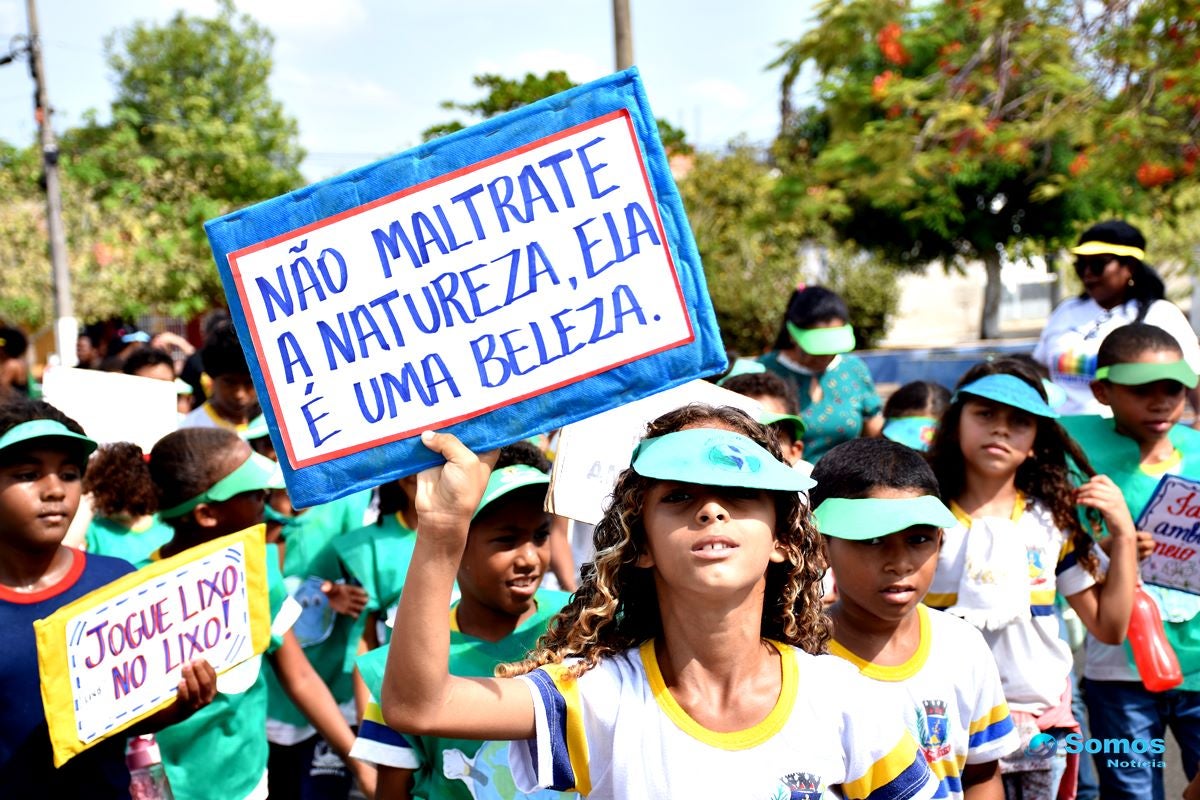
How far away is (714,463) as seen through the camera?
198 cm

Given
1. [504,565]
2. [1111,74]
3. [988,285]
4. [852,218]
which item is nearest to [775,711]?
[504,565]

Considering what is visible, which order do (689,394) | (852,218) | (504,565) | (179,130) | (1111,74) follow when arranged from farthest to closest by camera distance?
(179,130) → (852,218) → (1111,74) → (689,394) → (504,565)

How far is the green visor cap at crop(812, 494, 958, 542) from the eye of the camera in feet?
8.66

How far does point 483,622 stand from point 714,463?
1079mm

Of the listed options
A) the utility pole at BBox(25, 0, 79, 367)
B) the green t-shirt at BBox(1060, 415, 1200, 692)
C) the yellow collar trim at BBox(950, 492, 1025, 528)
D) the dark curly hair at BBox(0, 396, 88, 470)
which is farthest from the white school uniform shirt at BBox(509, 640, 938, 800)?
the utility pole at BBox(25, 0, 79, 367)

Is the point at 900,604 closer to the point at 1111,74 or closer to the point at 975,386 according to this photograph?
the point at 975,386

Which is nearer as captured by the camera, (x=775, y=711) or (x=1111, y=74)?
(x=775, y=711)

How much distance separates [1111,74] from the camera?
8.59 metres

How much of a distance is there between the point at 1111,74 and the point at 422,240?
25.9 feet

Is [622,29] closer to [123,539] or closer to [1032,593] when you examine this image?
[123,539]

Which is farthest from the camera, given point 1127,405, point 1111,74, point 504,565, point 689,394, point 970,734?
point 1111,74

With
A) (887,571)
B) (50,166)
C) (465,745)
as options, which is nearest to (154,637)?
(465,745)

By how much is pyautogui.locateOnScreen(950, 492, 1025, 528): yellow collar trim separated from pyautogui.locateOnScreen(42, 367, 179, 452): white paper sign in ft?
9.05

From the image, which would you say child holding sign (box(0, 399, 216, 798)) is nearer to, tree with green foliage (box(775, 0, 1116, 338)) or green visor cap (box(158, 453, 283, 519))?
green visor cap (box(158, 453, 283, 519))
